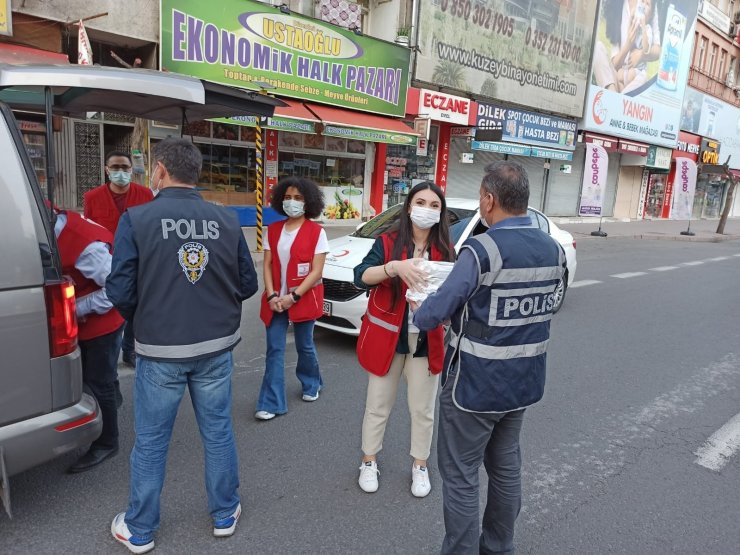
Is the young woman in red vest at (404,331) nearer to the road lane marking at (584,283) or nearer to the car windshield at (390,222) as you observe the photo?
the car windshield at (390,222)

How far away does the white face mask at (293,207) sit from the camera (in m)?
3.91

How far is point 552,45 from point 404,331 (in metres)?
21.0

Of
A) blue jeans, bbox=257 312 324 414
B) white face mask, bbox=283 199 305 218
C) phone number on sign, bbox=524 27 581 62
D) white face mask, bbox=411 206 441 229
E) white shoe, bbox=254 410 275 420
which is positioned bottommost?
white shoe, bbox=254 410 275 420

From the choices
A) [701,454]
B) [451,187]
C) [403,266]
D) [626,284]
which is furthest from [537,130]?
[403,266]

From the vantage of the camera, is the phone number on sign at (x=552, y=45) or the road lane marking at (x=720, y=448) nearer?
the road lane marking at (x=720, y=448)

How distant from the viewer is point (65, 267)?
2.84 m

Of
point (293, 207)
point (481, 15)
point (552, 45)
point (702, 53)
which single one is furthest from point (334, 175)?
point (702, 53)

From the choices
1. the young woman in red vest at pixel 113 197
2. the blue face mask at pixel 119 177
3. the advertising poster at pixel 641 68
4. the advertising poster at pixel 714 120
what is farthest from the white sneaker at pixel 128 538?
the advertising poster at pixel 714 120

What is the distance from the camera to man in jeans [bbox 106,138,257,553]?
2.37m

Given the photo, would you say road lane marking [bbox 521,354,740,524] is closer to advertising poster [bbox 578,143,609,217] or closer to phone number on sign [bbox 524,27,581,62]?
advertising poster [bbox 578,143,609,217]

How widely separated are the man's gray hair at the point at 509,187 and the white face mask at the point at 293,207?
1909mm

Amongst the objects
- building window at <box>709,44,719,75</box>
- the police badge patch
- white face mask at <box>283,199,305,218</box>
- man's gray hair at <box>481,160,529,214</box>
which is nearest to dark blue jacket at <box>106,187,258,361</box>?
the police badge patch

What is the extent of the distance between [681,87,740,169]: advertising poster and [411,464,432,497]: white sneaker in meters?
32.8

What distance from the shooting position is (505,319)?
2.23 metres
